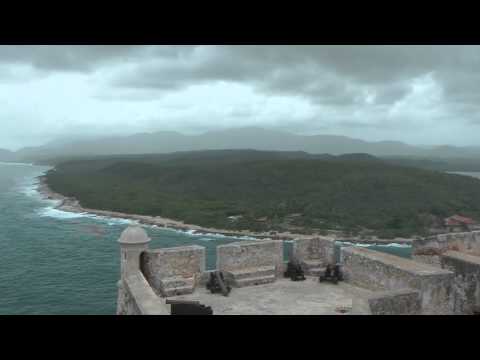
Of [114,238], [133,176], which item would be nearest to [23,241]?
[114,238]

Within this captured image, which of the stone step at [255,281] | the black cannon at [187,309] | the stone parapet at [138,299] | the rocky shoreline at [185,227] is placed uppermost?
the stone parapet at [138,299]

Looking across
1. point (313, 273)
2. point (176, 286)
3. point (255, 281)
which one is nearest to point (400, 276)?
point (313, 273)

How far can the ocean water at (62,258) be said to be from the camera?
3547cm

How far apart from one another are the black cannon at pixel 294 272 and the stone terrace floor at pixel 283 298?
0.65ft

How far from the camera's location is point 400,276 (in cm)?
1078

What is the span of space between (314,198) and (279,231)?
20.6 metres

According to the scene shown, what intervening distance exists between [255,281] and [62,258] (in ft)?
129

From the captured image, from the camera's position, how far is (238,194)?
323 ft

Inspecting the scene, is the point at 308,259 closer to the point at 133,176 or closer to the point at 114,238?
the point at 114,238

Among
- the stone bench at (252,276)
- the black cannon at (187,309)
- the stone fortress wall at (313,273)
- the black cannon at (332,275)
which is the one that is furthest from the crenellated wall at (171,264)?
the black cannon at (332,275)

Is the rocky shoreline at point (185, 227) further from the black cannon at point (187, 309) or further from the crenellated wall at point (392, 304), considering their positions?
the black cannon at point (187, 309)

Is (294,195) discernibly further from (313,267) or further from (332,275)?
(332,275)

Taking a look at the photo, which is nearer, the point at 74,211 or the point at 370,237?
the point at 370,237
